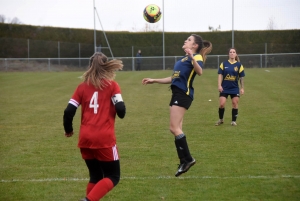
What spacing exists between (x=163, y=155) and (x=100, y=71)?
3.85 meters

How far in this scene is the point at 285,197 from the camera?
20.7ft

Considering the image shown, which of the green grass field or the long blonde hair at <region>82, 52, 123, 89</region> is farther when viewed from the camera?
the green grass field

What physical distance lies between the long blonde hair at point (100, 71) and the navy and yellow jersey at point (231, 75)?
7346 millimetres

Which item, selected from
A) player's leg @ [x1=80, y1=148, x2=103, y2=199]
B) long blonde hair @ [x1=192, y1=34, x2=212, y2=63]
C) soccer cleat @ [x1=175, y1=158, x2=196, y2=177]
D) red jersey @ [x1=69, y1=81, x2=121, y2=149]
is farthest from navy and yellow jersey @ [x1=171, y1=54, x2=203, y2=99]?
player's leg @ [x1=80, y1=148, x2=103, y2=199]

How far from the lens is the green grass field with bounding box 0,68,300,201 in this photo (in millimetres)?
6621

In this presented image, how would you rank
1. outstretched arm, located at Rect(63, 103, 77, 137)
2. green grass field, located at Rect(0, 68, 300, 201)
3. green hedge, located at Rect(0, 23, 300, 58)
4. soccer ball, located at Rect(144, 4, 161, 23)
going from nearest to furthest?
outstretched arm, located at Rect(63, 103, 77, 137), green grass field, located at Rect(0, 68, 300, 201), soccer ball, located at Rect(144, 4, 161, 23), green hedge, located at Rect(0, 23, 300, 58)

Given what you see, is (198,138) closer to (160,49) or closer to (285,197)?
(285,197)

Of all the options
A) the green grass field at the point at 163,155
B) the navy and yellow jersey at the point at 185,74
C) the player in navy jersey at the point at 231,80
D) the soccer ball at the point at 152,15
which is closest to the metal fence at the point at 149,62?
the soccer ball at the point at 152,15

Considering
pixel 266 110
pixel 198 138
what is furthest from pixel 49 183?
pixel 266 110

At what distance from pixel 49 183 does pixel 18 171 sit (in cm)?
96

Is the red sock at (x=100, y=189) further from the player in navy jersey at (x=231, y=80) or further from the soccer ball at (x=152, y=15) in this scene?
the soccer ball at (x=152, y=15)

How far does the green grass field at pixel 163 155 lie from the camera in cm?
662

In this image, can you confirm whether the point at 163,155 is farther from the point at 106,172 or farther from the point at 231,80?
the point at 231,80

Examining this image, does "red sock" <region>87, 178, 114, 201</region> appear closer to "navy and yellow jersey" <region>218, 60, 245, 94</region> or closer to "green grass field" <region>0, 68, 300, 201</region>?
"green grass field" <region>0, 68, 300, 201</region>
